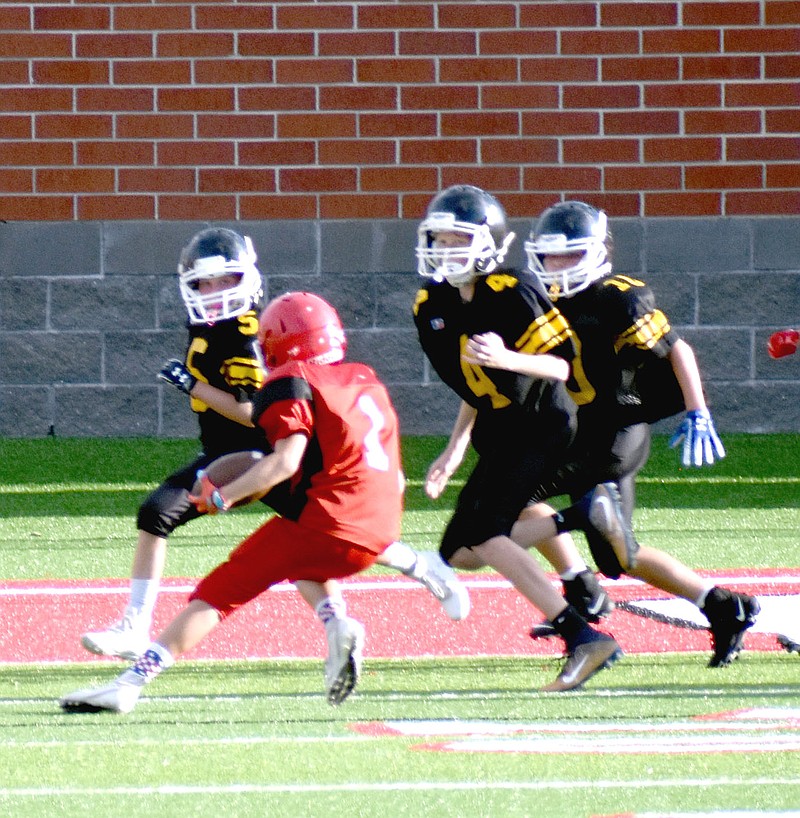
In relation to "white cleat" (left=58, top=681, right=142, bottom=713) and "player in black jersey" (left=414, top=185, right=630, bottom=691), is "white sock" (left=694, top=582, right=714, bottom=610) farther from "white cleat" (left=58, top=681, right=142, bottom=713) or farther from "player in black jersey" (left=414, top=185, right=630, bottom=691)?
"white cleat" (left=58, top=681, right=142, bottom=713)

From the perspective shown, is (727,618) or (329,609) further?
(727,618)

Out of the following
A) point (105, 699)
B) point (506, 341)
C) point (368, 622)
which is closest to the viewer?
point (105, 699)

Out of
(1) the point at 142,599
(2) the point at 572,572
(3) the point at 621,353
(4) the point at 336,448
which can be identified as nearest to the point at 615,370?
(3) the point at 621,353

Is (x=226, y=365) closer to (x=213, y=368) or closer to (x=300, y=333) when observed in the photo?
(x=213, y=368)

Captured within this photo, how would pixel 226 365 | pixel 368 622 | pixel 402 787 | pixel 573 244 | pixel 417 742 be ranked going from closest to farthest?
1. pixel 402 787
2. pixel 417 742
3. pixel 573 244
4. pixel 226 365
5. pixel 368 622

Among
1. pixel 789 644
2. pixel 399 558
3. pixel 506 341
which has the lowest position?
pixel 789 644

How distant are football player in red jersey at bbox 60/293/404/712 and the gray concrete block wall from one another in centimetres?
687

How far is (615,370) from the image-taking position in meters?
6.05

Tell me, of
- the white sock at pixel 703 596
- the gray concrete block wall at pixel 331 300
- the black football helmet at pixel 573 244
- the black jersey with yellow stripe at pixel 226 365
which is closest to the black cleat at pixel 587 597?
the white sock at pixel 703 596

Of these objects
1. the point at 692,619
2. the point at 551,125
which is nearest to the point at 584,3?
the point at 551,125

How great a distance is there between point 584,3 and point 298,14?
196 cm

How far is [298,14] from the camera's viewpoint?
12.2 metres

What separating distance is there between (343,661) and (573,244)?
1.76 meters

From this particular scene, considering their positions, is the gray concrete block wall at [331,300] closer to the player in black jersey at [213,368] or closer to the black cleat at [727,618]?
the player in black jersey at [213,368]
